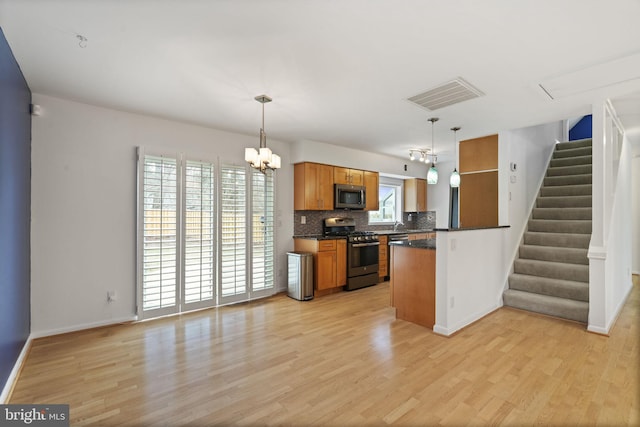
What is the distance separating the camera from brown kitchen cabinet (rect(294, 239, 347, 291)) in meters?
4.86

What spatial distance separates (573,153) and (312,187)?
5.25 meters

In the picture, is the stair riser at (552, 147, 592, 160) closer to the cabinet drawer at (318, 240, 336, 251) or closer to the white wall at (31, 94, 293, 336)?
the cabinet drawer at (318, 240, 336, 251)

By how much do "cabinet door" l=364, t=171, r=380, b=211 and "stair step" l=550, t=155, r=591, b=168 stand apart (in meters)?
3.42

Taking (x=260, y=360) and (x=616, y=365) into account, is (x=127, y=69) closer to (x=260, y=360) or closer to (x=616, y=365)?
(x=260, y=360)

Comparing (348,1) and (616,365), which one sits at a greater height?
(348,1)

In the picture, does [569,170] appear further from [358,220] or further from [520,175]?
[358,220]

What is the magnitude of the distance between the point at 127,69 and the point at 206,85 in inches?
25.1

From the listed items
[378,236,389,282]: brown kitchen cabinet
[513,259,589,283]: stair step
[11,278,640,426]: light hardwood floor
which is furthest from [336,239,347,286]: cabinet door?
[513,259,589,283]: stair step

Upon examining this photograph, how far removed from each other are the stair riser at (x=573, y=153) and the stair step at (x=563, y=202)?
4.73 ft

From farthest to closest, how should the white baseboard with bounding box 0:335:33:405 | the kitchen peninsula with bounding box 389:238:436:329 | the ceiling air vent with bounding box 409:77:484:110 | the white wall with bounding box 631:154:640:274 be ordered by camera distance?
1. the white wall with bounding box 631:154:640:274
2. the kitchen peninsula with bounding box 389:238:436:329
3. the ceiling air vent with bounding box 409:77:484:110
4. the white baseboard with bounding box 0:335:33:405

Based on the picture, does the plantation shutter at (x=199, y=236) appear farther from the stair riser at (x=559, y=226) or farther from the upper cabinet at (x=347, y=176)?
the stair riser at (x=559, y=226)

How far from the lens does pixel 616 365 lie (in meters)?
2.62

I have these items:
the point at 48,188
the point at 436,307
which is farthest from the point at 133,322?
the point at 436,307

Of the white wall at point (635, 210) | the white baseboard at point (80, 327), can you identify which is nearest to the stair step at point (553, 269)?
the white wall at point (635, 210)
